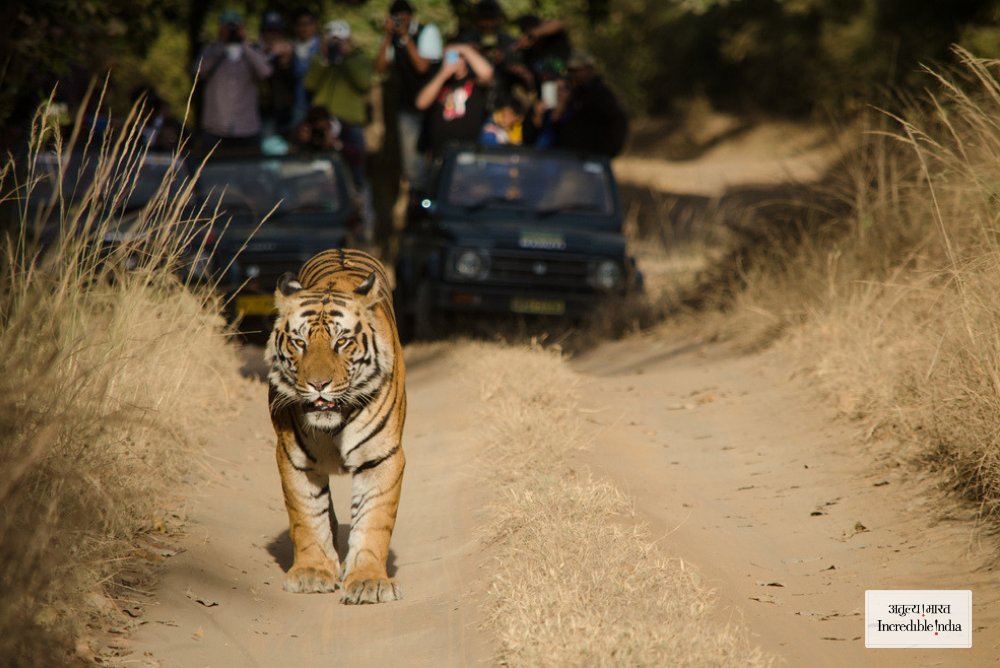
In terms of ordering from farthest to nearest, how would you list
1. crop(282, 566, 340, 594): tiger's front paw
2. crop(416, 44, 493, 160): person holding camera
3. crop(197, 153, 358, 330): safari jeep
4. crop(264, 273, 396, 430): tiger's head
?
crop(416, 44, 493, 160): person holding camera < crop(197, 153, 358, 330): safari jeep < crop(282, 566, 340, 594): tiger's front paw < crop(264, 273, 396, 430): tiger's head

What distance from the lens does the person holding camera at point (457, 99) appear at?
43.0ft

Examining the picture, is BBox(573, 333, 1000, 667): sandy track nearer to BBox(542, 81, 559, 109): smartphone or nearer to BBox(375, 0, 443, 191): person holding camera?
BBox(542, 81, 559, 109): smartphone

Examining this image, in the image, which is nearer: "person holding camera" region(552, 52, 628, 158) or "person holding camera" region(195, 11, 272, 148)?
"person holding camera" region(552, 52, 628, 158)

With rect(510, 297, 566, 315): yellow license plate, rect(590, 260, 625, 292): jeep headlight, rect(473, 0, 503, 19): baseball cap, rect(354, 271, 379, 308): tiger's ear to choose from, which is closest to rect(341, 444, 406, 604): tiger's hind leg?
rect(354, 271, 379, 308): tiger's ear

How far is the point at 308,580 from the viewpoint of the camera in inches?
231

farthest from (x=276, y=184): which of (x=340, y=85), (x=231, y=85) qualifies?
(x=340, y=85)

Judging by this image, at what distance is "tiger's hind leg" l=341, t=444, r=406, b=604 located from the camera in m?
5.74

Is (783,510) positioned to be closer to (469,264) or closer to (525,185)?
(469,264)

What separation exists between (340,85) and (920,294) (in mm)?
7473

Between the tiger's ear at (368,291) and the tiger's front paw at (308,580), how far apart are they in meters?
1.15

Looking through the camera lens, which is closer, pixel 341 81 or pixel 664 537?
pixel 664 537

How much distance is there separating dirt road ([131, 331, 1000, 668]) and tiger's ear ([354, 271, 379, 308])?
4.04 ft

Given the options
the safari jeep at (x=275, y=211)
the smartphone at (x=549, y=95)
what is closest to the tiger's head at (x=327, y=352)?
the safari jeep at (x=275, y=211)

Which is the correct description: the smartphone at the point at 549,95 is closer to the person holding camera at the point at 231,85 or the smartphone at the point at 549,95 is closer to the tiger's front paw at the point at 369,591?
the person holding camera at the point at 231,85
